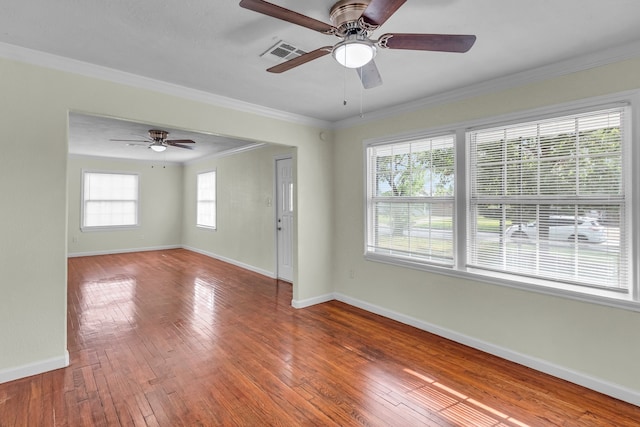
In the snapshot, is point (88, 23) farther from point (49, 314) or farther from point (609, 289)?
point (609, 289)

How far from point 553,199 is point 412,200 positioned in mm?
1356

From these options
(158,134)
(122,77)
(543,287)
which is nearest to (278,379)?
(543,287)

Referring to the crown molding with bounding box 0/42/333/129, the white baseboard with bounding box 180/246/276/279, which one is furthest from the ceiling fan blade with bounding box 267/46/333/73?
the white baseboard with bounding box 180/246/276/279

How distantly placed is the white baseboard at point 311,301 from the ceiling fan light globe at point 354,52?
320 cm

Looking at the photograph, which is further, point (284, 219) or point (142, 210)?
point (142, 210)

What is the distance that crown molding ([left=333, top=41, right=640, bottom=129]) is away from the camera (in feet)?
7.51

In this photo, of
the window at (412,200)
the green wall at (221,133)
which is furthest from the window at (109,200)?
the window at (412,200)

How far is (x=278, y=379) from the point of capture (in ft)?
8.20

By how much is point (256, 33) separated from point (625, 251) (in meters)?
3.09

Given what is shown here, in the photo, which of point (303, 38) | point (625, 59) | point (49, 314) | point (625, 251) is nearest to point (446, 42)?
point (303, 38)

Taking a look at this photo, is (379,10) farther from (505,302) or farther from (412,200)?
(505,302)

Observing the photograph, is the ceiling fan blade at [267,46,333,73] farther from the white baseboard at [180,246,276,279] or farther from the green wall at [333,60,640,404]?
the white baseboard at [180,246,276,279]

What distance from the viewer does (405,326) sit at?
3.59 m

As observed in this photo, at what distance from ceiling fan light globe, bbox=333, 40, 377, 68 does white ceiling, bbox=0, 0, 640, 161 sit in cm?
31
